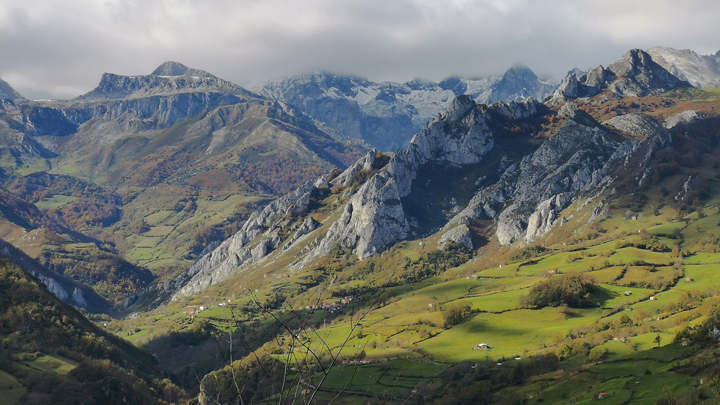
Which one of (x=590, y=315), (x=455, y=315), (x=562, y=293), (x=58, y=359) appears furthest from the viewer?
(x=455, y=315)

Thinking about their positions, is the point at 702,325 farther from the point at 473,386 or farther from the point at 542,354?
the point at 473,386

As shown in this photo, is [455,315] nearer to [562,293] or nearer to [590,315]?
[562,293]

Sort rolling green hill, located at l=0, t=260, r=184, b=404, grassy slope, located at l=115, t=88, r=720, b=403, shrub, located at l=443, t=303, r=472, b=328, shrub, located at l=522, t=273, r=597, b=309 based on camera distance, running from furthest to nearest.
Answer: shrub, located at l=443, t=303, r=472, b=328
shrub, located at l=522, t=273, r=597, b=309
rolling green hill, located at l=0, t=260, r=184, b=404
grassy slope, located at l=115, t=88, r=720, b=403

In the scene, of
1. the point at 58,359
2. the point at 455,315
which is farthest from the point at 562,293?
the point at 58,359

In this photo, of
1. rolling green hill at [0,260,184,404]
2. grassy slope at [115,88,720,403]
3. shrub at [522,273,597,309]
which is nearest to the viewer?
grassy slope at [115,88,720,403]

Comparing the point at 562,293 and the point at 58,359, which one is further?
the point at 562,293

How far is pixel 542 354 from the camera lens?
97.0 metres

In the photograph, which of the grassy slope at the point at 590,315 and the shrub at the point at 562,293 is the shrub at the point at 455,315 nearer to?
the grassy slope at the point at 590,315

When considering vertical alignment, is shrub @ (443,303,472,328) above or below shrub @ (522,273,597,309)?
below

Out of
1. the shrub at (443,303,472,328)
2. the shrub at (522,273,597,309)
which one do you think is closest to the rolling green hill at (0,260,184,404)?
the shrub at (443,303,472,328)

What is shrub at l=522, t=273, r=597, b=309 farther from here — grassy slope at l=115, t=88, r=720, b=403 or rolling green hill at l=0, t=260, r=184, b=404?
rolling green hill at l=0, t=260, r=184, b=404

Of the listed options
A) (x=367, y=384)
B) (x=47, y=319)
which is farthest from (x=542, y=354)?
(x=47, y=319)

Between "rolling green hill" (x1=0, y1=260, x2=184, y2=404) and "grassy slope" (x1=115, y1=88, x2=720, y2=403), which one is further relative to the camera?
"rolling green hill" (x1=0, y1=260, x2=184, y2=404)

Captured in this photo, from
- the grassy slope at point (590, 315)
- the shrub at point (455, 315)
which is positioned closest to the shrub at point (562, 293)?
the grassy slope at point (590, 315)
